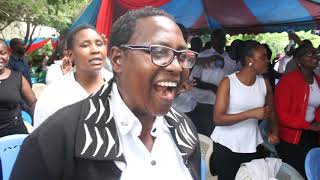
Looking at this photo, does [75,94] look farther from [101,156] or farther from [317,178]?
[317,178]

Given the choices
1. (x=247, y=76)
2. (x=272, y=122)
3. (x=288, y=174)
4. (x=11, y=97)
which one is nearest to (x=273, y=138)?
(x=272, y=122)

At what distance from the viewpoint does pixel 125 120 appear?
3.88 feet

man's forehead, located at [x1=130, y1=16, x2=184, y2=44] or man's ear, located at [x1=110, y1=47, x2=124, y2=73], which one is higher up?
man's forehead, located at [x1=130, y1=16, x2=184, y2=44]

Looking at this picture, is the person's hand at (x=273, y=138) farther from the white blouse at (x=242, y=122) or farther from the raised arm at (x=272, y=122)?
the white blouse at (x=242, y=122)

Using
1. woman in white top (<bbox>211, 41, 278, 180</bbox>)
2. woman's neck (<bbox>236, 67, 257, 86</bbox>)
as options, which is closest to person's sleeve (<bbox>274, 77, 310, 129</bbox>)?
woman in white top (<bbox>211, 41, 278, 180</bbox>)

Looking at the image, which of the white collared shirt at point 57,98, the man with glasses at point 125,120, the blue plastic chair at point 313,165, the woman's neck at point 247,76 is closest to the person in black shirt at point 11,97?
the white collared shirt at point 57,98

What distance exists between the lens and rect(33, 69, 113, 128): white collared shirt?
7.48 feet

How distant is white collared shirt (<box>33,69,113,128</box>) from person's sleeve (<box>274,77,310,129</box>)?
194 cm

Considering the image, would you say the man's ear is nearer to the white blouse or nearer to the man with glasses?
the man with glasses

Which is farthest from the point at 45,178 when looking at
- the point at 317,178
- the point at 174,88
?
the point at 317,178

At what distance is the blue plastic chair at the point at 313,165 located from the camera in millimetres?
2887

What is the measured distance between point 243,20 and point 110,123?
287 inches

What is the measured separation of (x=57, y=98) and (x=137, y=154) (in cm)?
124

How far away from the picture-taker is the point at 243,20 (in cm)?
806
